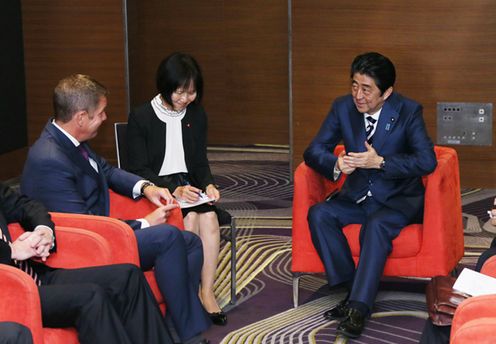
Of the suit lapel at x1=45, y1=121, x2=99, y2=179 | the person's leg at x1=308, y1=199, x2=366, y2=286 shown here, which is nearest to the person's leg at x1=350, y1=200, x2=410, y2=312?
the person's leg at x1=308, y1=199, x2=366, y2=286

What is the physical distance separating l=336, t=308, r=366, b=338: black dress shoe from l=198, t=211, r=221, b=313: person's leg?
72 cm

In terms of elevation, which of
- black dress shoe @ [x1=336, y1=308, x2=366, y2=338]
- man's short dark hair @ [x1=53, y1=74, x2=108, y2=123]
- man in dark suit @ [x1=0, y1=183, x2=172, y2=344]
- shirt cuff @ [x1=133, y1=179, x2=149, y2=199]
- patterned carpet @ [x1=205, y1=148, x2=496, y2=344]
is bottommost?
patterned carpet @ [x1=205, y1=148, x2=496, y2=344]

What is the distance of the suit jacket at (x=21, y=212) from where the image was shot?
414 centimetres

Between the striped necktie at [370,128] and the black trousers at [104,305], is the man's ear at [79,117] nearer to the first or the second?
the black trousers at [104,305]

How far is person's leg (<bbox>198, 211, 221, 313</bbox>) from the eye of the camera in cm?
518

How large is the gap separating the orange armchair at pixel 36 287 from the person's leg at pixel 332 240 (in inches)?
53.4

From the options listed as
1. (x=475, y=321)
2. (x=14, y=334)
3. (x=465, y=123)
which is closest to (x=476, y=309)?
(x=475, y=321)

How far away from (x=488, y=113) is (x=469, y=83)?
295mm

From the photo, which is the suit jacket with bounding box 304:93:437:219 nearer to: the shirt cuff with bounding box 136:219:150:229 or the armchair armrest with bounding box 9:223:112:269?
the shirt cuff with bounding box 136:219:150:229

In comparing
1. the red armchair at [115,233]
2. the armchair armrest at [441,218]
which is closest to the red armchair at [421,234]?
the armchair armrest at [441,218]

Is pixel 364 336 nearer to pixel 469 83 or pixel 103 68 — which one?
pixel 469 83

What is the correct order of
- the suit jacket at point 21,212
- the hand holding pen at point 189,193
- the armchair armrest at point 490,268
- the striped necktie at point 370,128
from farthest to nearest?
the striped necktie at point 370,128, the hand holding pen at point 189,193, the suit jacket at point 21,212, the armchair armrest at point 490,268

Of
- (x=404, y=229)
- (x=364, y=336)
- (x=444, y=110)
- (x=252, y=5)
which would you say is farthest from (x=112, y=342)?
(x=252, y=5)

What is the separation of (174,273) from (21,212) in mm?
759
